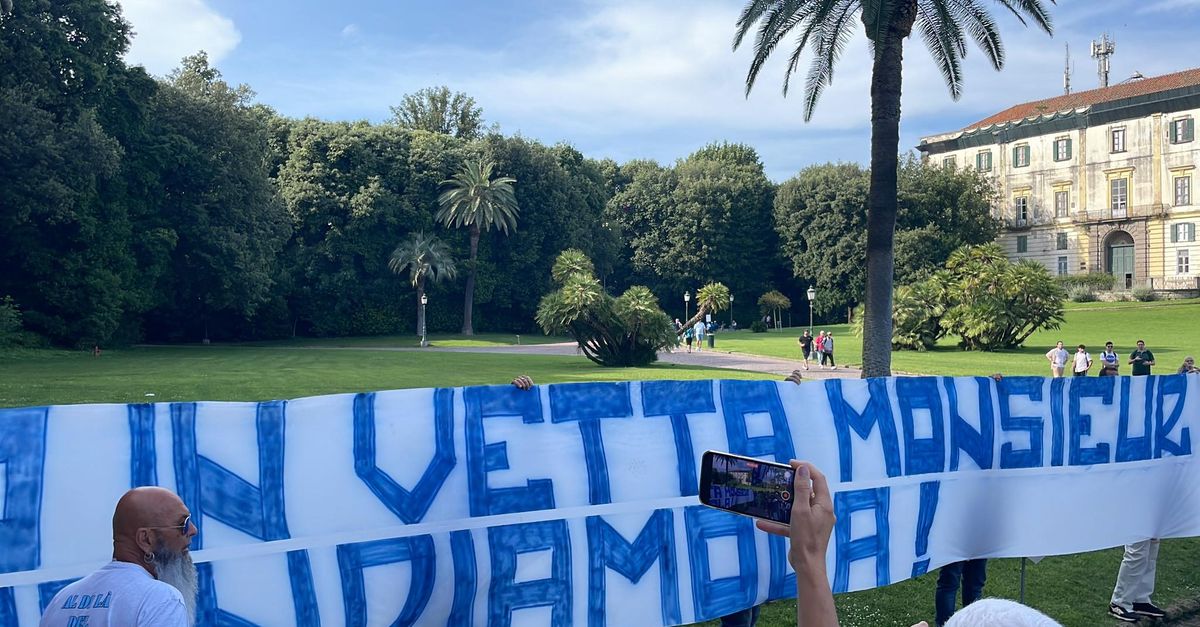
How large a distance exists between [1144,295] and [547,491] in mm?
70631

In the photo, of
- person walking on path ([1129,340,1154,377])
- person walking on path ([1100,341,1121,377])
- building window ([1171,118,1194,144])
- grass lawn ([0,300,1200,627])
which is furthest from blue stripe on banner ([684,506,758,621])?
building window ([1171,118,1194,144])

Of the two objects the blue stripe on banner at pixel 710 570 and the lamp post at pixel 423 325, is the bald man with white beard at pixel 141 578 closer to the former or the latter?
the blue stripe on banner at pixel 710 570

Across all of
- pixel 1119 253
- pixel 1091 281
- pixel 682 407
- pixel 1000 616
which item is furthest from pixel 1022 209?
pixel 1000 616

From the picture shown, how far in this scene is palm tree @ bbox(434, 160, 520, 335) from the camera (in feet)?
211

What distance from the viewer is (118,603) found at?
2.86 metres

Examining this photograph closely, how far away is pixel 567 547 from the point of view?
535cm

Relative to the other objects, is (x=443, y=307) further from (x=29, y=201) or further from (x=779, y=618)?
(x=779, y=618)

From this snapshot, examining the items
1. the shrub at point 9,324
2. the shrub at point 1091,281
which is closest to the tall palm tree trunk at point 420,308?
the shrub at point 9,324

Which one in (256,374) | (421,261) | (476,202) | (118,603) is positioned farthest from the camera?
(476,202)

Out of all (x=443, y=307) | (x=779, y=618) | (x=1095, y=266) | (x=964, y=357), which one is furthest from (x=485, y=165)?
(x=779, y=618)

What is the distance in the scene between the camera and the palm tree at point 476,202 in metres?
64.3

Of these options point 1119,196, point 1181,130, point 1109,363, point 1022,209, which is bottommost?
point 1109,363

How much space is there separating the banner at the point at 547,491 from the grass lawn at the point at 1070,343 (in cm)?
2396

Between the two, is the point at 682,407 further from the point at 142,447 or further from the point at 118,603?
the point at 118,603
